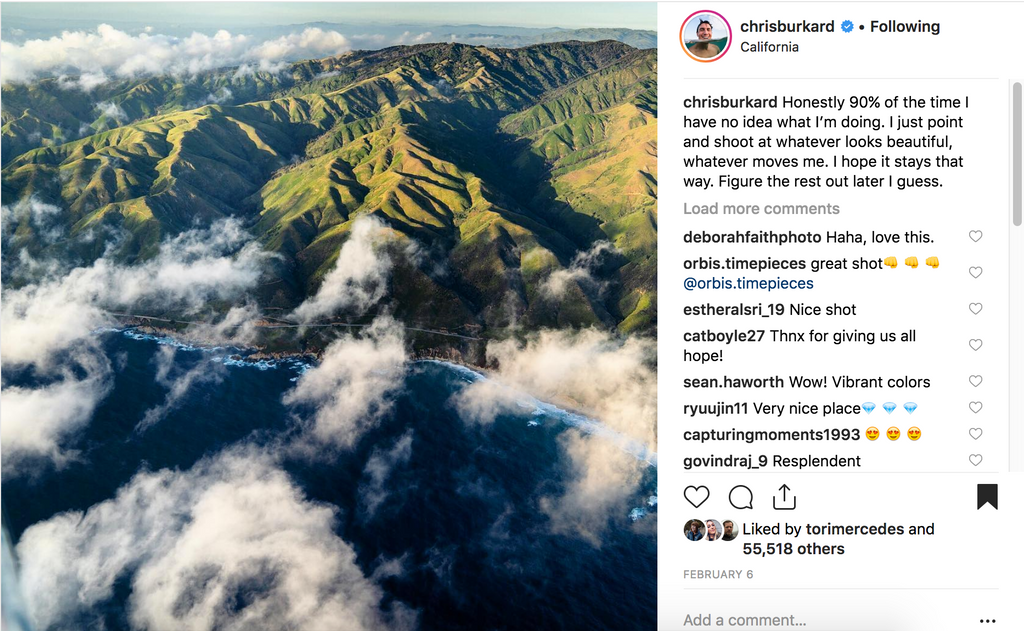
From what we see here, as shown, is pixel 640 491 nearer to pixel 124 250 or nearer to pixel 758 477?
pixel 758 477

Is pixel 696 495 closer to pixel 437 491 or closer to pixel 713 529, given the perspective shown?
pixel 713 529

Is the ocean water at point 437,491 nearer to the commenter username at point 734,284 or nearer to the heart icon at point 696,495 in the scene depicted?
the heart icon at point 696,495

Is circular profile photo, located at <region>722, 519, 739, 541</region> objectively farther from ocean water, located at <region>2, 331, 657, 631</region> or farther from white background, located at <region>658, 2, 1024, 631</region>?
ocean water, located at <region>2, 331, 657, 631</region>

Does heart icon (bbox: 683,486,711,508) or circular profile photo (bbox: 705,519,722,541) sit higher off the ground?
heart icon (bbox: 683,486,711,508)

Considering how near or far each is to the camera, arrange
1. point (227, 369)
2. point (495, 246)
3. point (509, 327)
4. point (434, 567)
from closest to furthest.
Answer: point (434, 567) → point (227, 369) → point (509, 327) → point (495, 246)

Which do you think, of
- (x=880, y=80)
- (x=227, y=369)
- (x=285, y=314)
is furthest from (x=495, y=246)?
(x=880, y=80)

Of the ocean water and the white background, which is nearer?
the white background

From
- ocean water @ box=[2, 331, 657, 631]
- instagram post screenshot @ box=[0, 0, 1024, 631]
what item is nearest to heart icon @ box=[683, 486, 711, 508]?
instagram post screenshot @ box=[0, 0, 1024, 631]
